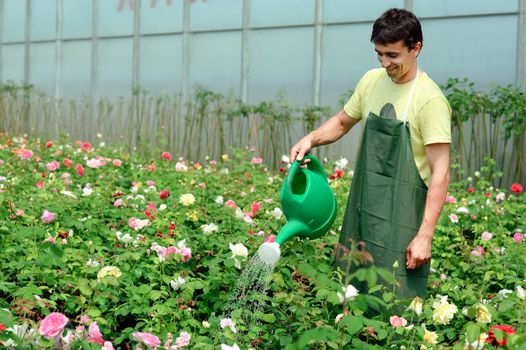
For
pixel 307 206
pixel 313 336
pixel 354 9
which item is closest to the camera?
pixel 313 336

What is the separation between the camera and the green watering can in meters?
2.48

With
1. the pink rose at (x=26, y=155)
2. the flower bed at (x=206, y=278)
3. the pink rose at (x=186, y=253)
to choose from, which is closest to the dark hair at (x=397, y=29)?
the flower bed at (x=206, y=278)

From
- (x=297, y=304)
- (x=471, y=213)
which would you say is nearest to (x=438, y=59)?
(x=471, y=213)

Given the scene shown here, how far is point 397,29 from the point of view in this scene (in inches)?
89.3

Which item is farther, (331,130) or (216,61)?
(216,61)

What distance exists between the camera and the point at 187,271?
2.85m

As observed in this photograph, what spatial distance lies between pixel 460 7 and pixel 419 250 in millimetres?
4042

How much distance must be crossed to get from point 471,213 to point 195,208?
1.22 metres

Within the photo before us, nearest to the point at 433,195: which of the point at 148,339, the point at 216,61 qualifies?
the point at 148,339

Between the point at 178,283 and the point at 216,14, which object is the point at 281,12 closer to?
the point at 216,14

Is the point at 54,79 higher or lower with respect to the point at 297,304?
higher

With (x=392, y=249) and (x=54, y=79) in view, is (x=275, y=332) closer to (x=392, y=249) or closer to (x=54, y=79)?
(x=392, y=249)

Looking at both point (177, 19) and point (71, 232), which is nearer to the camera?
point (71, 232)

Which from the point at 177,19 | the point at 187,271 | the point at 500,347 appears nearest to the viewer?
the point at 500,347
